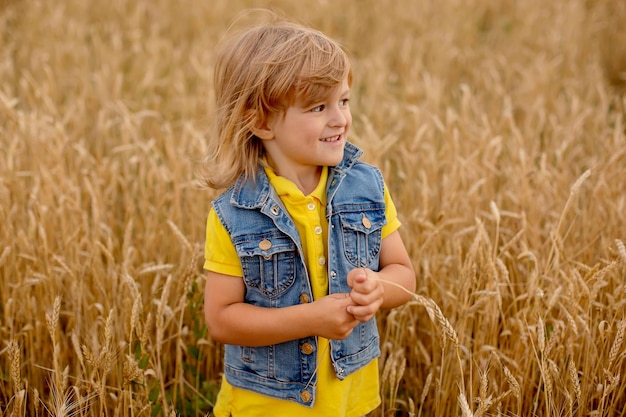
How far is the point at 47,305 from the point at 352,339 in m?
1.25

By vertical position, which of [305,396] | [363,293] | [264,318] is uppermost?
[363,293]

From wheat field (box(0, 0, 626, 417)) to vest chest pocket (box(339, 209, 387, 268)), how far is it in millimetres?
234

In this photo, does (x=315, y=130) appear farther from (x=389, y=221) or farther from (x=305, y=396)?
(x=305, y=396)

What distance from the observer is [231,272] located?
169cm

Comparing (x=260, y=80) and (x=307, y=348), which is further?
(x=307, y=348)

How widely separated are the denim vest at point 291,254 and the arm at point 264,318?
1.3 inches

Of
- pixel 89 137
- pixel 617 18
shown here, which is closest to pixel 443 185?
pixel 89 137

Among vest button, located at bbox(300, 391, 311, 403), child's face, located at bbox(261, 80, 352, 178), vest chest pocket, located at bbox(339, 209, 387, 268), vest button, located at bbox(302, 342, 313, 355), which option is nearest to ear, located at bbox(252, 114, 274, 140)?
child's face, located at bbox(261, 80, 352, 178)

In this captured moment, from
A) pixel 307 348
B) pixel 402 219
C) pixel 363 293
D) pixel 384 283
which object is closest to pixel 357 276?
pixel 363 293

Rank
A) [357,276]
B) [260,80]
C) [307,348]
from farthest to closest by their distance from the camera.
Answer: [307,348]
[260,80]
[357,276]

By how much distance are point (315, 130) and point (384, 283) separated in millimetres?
429

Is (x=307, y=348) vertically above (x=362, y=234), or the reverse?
(x=362, y=234)

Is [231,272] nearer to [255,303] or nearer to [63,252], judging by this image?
[255,303]

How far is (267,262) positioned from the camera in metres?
1.67
